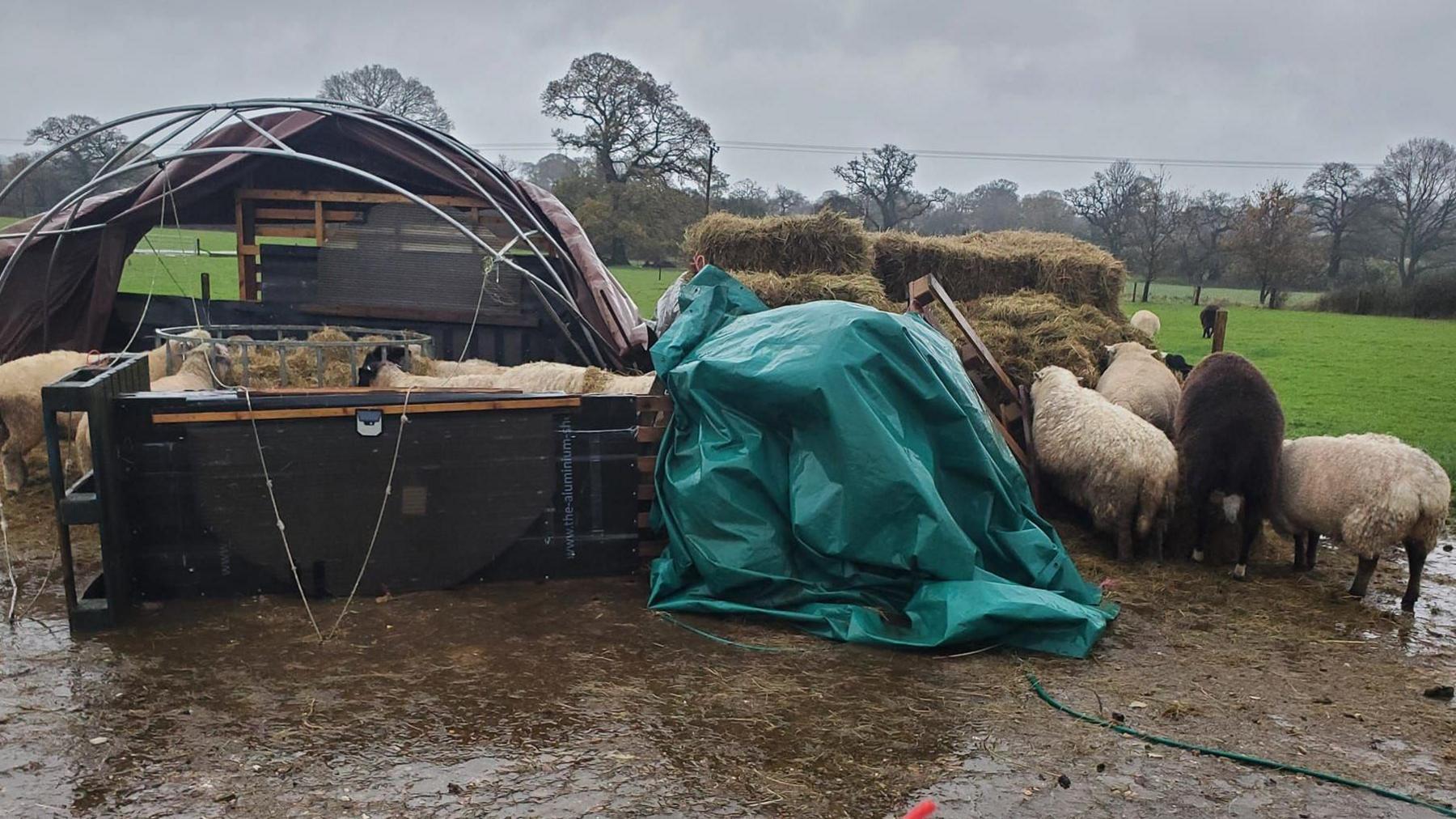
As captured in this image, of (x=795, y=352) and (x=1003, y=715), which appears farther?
(x=795, y=352)

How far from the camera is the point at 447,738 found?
14.1ft

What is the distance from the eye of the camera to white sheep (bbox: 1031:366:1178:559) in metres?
7.43

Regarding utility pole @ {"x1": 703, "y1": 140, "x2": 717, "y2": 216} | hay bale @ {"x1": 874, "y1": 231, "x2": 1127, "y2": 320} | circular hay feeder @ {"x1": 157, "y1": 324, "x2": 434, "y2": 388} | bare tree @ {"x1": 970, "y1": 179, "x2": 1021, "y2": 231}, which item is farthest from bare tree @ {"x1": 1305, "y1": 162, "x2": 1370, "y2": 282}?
circular hay feeder @ {"x1": 157, "y1": 324, "x2": 434, "y2": 388}

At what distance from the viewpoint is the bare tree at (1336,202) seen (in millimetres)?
49969

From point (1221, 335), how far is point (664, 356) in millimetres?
7543

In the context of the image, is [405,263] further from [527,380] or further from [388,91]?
[388,91]

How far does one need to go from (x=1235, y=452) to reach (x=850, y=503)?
344 cm

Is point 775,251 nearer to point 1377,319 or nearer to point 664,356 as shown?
point 664,356

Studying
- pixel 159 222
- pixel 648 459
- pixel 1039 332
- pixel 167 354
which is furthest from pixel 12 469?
pixel 1039 332

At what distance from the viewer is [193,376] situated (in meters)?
8.35

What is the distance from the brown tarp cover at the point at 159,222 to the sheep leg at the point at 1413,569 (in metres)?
7.46

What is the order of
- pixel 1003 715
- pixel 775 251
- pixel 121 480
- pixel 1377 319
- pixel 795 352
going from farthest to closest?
pixel 1377 319 → pixel 775 251 → pixel 795 352 → pixel 121 480 → pixel 1003 715

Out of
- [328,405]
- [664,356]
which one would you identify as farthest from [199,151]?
[664,356]

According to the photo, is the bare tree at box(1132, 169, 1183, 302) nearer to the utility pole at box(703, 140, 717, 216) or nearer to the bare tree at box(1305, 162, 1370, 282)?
the bare tree at box(1305, 162, 1370, 282)
